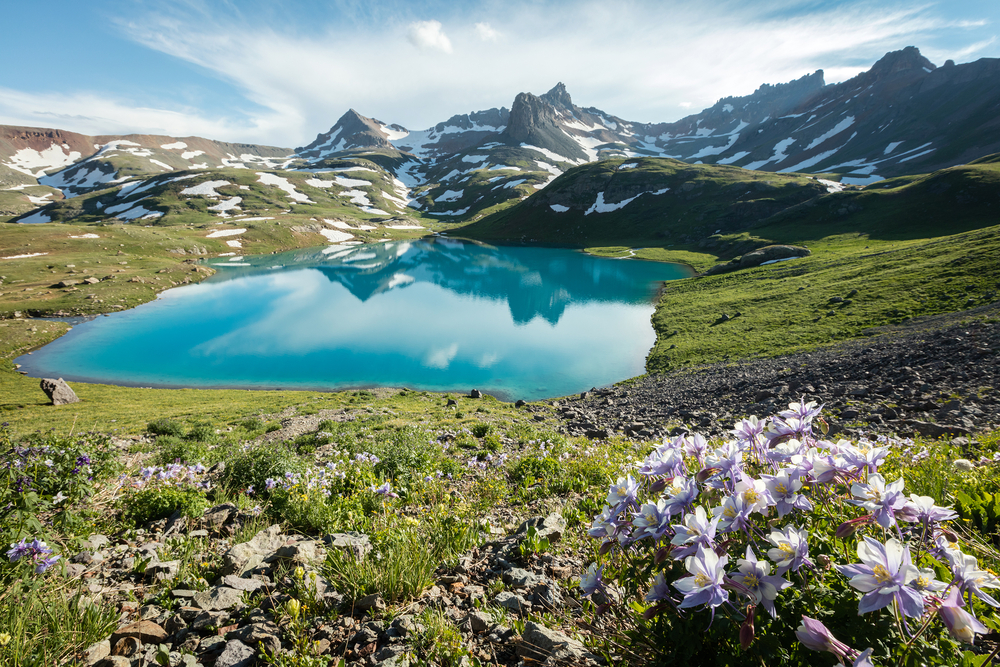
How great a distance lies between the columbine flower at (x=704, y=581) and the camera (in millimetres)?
1573

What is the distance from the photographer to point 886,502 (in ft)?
5.62

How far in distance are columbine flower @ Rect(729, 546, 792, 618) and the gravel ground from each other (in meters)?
9.65

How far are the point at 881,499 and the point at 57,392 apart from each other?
35.0 m

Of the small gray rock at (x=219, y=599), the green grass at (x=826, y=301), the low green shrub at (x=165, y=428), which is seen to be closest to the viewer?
the small gray rock at (x=219, y=599)

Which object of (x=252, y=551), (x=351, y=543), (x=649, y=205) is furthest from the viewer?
(x=649, y=205)

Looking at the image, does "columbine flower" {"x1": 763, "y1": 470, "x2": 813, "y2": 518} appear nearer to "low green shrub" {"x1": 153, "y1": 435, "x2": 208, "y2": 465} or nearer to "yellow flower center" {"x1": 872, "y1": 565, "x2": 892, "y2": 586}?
"yellow flower center" {"x1": 872, "y1": 565, "x2": 892, "y2": 586}

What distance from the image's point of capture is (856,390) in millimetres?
14109

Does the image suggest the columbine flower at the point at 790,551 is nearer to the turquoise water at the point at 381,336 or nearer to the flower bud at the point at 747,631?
the flower bud at the point at 747,631

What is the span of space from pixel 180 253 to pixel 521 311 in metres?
84.0

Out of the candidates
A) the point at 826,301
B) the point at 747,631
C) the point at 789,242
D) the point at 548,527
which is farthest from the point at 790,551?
the point at 789,242

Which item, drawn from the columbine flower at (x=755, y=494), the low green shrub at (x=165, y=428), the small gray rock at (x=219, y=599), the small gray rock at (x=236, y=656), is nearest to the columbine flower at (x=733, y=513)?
the columbine flower at (x=755, y=494)

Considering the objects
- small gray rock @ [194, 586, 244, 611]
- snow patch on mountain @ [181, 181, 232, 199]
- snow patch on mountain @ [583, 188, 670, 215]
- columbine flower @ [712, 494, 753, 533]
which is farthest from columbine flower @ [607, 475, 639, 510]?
snow patch on mountain @ [181, 181, 232, 199]

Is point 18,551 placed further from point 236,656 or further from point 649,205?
point 649,205

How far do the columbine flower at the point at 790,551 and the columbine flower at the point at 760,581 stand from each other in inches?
2.0
